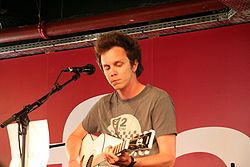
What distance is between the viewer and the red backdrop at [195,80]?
16.2ft

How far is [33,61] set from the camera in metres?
6.42

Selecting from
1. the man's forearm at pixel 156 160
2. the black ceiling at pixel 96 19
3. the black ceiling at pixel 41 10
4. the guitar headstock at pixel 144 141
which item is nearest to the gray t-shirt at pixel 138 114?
the man's forearm at pixel 156 160

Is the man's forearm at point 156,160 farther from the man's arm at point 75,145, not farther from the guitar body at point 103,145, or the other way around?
the man's arm at point 75,145

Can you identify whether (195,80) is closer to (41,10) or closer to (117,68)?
(117,68)

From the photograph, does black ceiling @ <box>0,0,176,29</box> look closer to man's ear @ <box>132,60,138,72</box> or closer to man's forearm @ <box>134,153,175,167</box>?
man's ear @ <box>132,60,138,72</box>

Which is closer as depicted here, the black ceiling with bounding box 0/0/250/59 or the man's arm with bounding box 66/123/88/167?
the man's arm with bounding box 66/123/88/167

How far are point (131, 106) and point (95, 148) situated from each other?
15.9 inches

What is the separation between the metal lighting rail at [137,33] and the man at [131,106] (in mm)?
2051

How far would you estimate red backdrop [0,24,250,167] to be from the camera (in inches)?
195

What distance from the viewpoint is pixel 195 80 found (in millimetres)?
5195

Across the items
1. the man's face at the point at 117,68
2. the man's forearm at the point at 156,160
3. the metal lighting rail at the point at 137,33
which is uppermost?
the metal lighting rail at the point at 137,33

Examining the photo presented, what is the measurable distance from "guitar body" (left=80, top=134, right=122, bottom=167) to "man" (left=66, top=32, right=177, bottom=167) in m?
0.07

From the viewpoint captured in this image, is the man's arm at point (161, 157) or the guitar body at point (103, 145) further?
the man's arm at point (161, 157)

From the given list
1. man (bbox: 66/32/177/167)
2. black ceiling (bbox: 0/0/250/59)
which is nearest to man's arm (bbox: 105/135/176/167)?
man (bbox: 66/32/177/167)
